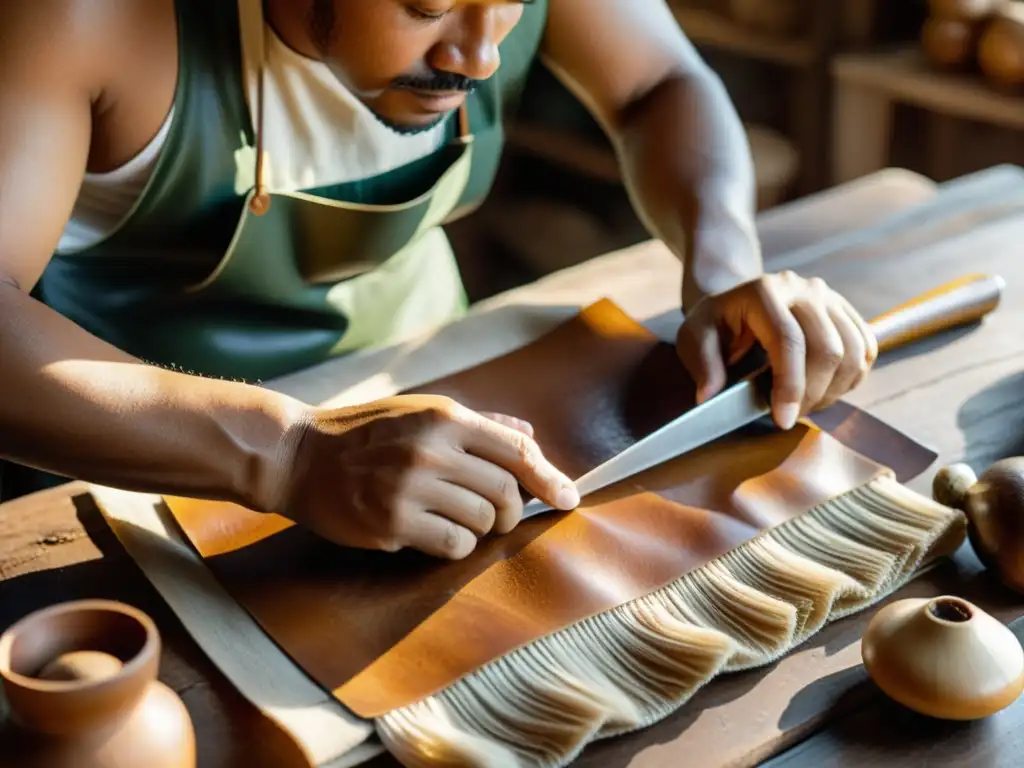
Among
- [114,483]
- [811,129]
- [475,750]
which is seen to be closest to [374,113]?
[114,483]

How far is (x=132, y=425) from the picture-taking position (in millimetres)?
1005

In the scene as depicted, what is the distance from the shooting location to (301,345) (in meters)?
1.53

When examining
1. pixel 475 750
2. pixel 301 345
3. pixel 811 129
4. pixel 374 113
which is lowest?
pixel 811 129

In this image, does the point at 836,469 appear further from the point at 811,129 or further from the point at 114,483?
the point at 811,129

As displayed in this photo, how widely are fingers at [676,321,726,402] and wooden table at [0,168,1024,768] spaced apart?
124 millimetres

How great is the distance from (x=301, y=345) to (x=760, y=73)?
7.28 ft

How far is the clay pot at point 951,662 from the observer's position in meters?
0.84

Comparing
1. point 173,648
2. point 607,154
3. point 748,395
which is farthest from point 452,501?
point 607,154

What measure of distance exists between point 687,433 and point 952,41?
1.79m

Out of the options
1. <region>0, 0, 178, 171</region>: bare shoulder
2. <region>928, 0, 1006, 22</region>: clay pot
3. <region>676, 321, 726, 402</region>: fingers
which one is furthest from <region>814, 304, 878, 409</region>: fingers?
<region>928, 0, 1006, 22</region>: clay pot

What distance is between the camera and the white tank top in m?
1.33

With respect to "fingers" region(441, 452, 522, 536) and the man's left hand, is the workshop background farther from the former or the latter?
"fingers" region(441, 452, 522, 536)

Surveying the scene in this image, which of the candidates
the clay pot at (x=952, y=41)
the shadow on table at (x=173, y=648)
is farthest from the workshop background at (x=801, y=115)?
the shadow on table at (x=173, y=648)

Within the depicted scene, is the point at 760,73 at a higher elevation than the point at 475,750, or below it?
below
